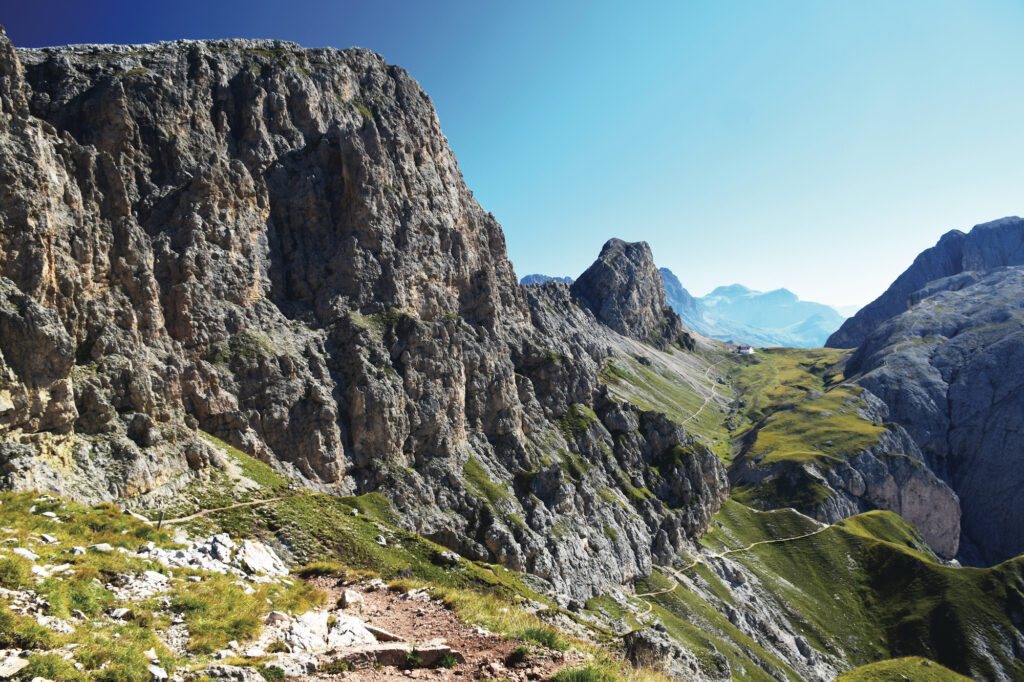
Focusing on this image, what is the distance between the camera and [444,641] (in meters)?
21.6

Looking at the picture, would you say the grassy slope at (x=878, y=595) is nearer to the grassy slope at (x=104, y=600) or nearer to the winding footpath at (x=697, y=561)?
the winding footpath at (x=697, y=561)

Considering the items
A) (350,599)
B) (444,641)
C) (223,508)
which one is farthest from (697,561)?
(444,641)

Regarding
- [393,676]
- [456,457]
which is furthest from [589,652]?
[456,457]

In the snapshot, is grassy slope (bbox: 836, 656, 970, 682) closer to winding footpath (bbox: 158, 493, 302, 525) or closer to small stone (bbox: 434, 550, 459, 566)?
small stone (bbox: 434, 550, 459, 566)

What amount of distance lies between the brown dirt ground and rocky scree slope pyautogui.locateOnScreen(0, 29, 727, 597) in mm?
32761

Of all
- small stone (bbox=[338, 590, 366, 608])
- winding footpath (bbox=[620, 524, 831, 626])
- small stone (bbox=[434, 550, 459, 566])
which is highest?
small stone (bbox=[338, 590, 366, 608])

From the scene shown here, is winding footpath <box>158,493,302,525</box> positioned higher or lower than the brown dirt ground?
higher

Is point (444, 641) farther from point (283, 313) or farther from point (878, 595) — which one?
point (878, 595)

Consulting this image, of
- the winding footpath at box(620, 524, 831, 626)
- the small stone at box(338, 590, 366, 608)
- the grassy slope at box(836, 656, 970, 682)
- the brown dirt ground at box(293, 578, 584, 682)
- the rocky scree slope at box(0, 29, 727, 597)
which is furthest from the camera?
the winding footpath at box(620, 524, 831, 626)

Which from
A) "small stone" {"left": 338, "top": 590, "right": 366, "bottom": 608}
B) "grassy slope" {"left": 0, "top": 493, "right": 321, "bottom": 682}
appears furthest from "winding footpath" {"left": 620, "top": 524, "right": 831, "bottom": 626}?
"grassy slope" {"left": 0, "top": 493, "right": 321, "bottom": 682}

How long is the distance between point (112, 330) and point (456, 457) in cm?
6656

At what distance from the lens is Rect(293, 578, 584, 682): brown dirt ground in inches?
718

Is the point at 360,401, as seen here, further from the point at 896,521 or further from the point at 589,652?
the point at 896,521

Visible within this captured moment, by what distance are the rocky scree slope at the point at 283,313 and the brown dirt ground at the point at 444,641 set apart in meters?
32.8
